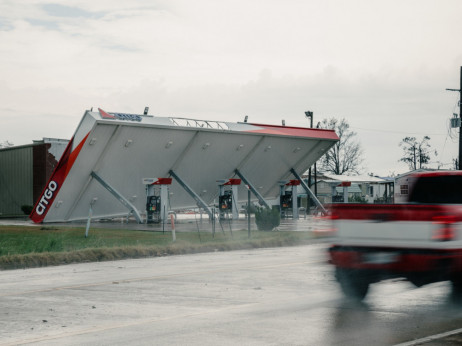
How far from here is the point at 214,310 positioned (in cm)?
963

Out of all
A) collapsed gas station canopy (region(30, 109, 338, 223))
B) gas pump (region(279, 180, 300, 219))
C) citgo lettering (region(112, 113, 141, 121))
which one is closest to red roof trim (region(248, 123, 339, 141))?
collapsed gas station canopy (region(30, 109, 338, 223))

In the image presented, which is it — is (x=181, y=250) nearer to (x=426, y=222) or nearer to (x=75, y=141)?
(x=426, y=222)

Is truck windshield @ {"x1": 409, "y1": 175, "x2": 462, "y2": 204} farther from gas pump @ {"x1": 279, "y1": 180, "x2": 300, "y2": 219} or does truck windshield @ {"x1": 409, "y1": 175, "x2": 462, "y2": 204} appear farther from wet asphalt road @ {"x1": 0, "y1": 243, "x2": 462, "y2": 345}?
gas pump @ {"x1": 279, "y1": 180, "x2": 300, "y2": 219}

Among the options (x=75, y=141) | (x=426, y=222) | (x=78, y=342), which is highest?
(x=75, y=141)

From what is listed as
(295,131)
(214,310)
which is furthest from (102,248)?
(295,131)

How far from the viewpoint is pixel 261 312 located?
9.41 m

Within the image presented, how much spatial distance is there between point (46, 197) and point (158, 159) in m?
7.15

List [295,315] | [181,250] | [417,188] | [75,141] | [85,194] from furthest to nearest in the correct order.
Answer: [85,194] < [75,141] < [181,250] < [417,188] < [295,315]

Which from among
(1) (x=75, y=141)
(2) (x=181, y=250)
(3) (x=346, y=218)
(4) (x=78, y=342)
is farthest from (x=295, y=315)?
(1) (x=75, y=141)

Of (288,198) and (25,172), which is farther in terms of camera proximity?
(25,172)

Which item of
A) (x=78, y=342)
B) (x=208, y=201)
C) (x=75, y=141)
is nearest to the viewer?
(x=78, y=342)

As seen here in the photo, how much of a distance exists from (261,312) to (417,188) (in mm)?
3530

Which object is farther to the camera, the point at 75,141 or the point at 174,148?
the point at 174,148

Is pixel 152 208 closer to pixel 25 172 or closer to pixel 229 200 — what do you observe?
pixel 229 200
